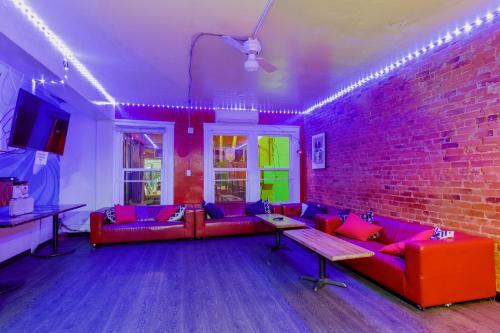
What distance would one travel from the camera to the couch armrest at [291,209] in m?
6.06

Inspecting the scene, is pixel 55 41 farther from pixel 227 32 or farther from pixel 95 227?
pixel 95 227

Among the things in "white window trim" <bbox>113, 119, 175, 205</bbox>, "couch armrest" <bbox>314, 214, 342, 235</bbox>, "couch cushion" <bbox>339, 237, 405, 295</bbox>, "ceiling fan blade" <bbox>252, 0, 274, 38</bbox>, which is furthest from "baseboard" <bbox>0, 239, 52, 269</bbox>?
"couch cushion" <bbox>339, 237, 405, 295</bbox>

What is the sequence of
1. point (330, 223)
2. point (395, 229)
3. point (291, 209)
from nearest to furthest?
point (395, 229)
point (330, 223)
point (291, 209)

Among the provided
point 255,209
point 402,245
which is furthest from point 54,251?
point 402,245

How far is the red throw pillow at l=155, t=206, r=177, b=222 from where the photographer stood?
526cm

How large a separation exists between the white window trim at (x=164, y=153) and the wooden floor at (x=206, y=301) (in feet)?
6.98

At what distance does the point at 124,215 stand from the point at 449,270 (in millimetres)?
4946

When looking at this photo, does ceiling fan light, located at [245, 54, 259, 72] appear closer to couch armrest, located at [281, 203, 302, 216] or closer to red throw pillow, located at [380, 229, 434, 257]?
red throw pillow, located at [380, 229, 434, 257]

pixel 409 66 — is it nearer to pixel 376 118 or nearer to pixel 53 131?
pixel 376 118

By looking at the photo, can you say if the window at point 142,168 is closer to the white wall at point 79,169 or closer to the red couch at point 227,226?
the white wall at point 79,169

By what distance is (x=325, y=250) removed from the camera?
2.78 metres

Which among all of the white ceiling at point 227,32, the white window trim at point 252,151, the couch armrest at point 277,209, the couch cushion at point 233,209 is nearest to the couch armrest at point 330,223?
the couch armrest at point 277,209

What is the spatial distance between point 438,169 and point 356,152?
1.60 metres

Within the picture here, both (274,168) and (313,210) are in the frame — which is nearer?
(313,210)
